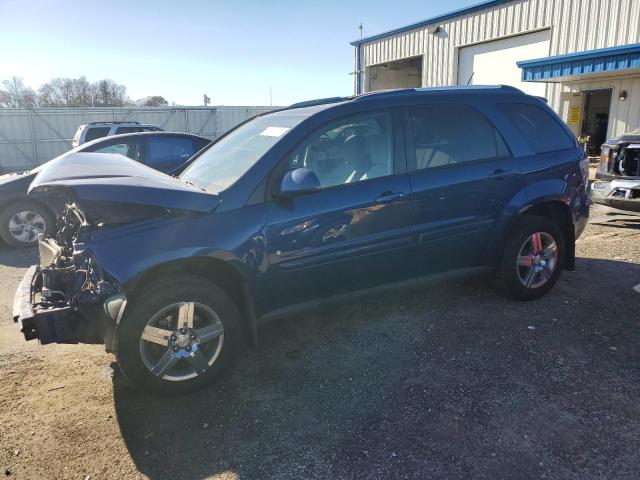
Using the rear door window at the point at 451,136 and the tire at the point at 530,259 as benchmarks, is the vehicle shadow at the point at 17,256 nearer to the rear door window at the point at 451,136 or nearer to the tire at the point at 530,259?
the rear door window at the point at 451,136

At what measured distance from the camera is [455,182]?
3871mm

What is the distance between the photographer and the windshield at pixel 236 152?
11.2ft

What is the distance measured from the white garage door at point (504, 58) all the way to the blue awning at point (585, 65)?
1390 millimetres

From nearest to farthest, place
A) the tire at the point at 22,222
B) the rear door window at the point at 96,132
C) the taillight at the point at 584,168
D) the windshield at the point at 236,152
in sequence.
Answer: the windshield at the point at 236,152, the taillight at the point at 584,168, the tire at the point at 22,222, the rear door window at the point at 96,132

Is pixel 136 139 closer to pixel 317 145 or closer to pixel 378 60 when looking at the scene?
pixel 317 145

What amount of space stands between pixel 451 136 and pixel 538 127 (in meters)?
1.06

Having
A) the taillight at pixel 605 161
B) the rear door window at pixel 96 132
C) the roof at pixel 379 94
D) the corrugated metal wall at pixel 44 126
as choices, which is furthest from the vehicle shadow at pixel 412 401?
the corrugated metal wall at pixel 44 126

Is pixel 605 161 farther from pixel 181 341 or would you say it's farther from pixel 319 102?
pixel 181 341

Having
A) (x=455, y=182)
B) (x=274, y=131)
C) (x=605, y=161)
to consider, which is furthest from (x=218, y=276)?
(x=605, y=161)

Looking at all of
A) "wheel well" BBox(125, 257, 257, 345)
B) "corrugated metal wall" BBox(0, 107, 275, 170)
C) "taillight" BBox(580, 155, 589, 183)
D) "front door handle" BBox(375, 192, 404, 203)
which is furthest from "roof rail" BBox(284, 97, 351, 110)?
"corrugated metal wall" BBox(0, 107, 275, 170)

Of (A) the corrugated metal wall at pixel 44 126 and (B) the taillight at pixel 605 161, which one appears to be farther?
(A) the corrugated metal wall at pixel 44 126

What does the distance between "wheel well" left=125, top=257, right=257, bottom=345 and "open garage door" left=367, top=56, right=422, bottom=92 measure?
70.8 ft

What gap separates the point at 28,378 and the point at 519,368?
351cm

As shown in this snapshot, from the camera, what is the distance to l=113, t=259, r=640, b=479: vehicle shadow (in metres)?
2.52
